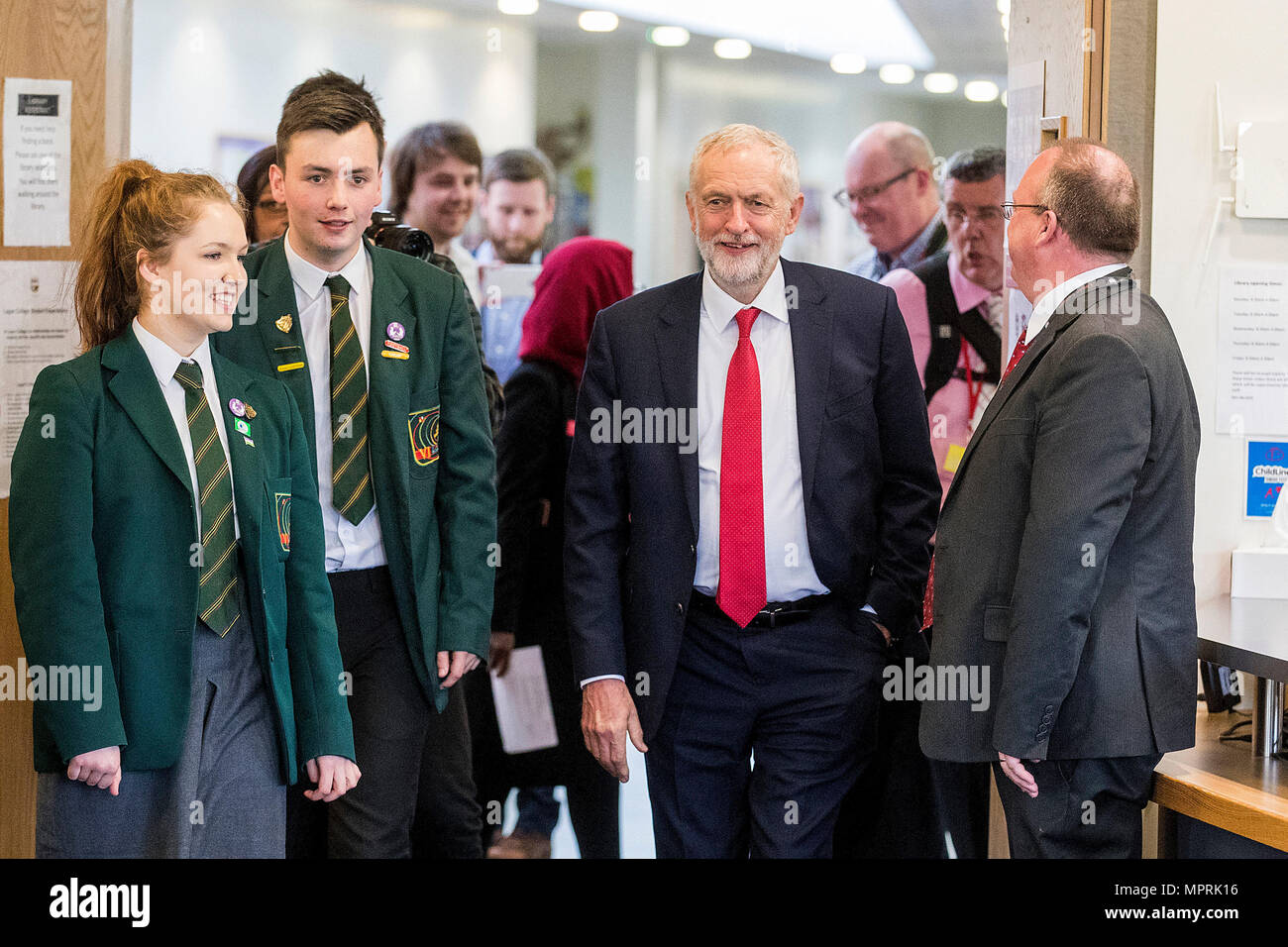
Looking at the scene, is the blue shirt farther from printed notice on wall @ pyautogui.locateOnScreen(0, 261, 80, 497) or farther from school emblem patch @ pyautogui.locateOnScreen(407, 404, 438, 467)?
printed notice on wall @ pyautogui.locateOnScreen(0, 261, 80, 497)

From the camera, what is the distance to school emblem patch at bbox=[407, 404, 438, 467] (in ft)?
8.82

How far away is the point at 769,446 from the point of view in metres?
2.71

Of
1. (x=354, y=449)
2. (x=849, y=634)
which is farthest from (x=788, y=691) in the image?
(x=354, y=449)

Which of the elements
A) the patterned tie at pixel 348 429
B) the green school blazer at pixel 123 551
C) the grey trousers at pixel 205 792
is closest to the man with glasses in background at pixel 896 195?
the patterned tie at pixel 348 429

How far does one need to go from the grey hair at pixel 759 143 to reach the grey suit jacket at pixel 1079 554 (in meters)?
0.62

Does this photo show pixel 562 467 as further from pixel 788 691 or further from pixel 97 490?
pixel 97 490

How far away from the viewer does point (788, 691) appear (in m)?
2.68

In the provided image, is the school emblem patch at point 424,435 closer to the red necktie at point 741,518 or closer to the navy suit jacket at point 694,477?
the navy suit jacket at point 694,477

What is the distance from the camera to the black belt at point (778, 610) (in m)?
2.68

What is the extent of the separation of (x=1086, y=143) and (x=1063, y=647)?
0.94 meters

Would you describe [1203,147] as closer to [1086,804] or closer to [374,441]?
[1086,804]

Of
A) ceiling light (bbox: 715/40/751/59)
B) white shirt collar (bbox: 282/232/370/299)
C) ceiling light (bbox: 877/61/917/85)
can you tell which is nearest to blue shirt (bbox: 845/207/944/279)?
white shirt collar (bbox: 282/232/370/299)

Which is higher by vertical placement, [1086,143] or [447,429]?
[1086,143]

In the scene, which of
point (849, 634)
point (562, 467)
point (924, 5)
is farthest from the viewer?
point (924, 5)
